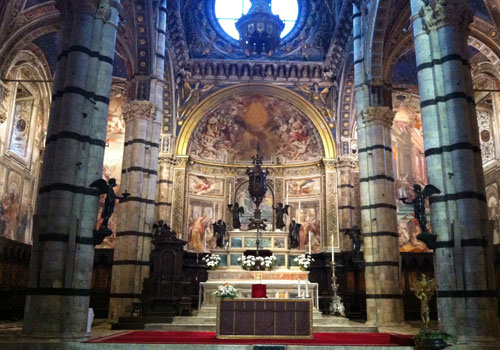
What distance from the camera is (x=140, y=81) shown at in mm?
17516

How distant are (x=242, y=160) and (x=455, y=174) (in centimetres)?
1672

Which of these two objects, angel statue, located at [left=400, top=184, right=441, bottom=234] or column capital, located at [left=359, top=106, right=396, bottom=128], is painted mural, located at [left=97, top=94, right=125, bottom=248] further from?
angel statue, located at [left=400, top=184, right=441, bottom=234]

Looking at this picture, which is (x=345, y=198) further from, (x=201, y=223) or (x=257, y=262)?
(x=257, y=262)

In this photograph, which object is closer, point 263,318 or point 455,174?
point 455,174

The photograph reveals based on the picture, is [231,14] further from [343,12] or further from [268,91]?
[343,12]

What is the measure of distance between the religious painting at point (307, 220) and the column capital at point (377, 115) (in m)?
8.95

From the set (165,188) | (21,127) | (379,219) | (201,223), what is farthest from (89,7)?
(201,223)

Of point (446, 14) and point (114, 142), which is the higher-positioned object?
point (114, 142)

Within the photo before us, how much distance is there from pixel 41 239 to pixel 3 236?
11.1 metres

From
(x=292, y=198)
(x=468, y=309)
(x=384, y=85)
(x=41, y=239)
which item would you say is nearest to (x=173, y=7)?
(x=384, y=85)

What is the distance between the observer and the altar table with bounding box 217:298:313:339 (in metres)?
10.6

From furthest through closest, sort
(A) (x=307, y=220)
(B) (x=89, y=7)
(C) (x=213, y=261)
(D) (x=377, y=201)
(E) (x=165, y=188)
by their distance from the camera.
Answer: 1. (A) (x=307, y=220)
2. (E) (x=165, y=188)
3. (C) (x=213, y=261)
4. (D) (x=377, y=201)
5. (B) (x=89, y=7)

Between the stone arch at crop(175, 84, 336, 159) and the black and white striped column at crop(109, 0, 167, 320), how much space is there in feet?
23.2

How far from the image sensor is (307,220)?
81.6ft
